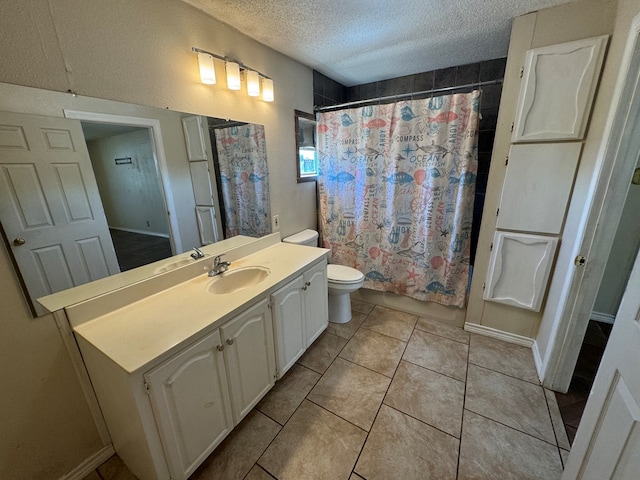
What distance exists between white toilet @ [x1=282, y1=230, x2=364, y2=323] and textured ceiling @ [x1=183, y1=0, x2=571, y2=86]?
153cm

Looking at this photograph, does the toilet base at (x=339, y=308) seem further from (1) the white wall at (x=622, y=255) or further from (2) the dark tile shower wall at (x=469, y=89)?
(1) the white wall at (x=622, y=255)

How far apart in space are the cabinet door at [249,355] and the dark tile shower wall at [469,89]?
1.98m

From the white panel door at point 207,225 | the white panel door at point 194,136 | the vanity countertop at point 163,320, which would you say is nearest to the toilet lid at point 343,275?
the vanity countertop at point 163,320

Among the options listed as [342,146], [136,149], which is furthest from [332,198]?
[136,149]

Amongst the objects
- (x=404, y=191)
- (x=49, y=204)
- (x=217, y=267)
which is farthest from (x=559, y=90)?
(x=49, y=204)

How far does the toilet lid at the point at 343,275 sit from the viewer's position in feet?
7.23

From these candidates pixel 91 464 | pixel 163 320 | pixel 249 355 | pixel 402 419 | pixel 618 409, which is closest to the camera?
pixel 618 409

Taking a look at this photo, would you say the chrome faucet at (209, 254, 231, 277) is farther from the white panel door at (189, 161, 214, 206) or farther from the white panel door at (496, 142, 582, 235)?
the white panel door at (496, 142, 582, 235)

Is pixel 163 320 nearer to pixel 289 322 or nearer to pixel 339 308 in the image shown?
pixel 289 322

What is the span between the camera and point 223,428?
126cm

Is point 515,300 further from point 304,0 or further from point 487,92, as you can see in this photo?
point 304,0

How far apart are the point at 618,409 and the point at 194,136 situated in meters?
2.15

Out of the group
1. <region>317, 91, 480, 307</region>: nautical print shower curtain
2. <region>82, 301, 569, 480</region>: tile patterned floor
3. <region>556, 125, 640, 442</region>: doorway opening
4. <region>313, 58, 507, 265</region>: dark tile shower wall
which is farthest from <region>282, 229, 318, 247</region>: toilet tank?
<region>556, 125, 640, 442</region>: doorway opening

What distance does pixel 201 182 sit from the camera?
5.58 feet
